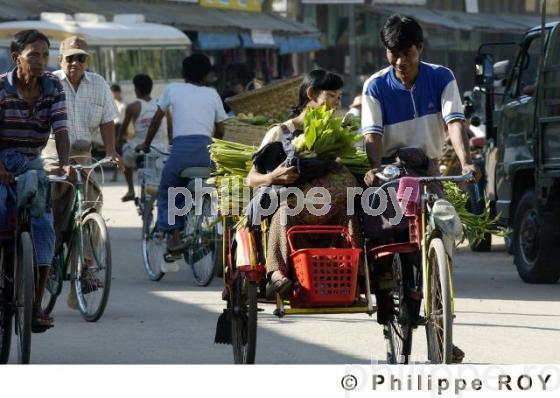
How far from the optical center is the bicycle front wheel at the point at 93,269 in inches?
434

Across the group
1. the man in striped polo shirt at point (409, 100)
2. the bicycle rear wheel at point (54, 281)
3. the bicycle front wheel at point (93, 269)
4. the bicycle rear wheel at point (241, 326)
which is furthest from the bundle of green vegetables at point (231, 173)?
the bicycle rear wheel at point (54, 281)

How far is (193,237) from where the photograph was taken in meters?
13.8

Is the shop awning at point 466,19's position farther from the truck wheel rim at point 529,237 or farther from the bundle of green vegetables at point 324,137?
the bundle of green vegetables at point 324,137

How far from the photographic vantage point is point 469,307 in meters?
12.3

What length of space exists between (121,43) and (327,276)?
86.2ft

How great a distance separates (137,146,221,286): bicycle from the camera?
44.3 feet

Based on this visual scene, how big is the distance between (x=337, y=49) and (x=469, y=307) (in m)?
44.9

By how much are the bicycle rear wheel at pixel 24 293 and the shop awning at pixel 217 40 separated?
114 ft

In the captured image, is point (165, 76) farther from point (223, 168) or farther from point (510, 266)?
point (223, 168)

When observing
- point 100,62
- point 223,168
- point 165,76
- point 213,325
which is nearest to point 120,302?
point 213,325

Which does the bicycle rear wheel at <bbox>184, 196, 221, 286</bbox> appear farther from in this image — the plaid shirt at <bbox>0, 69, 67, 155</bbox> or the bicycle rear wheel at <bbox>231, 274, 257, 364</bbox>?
the bicycle rear wheel at <bbox>231, 274, 257, 364</bbox>

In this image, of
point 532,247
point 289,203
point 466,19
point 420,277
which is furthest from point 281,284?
point 466,19

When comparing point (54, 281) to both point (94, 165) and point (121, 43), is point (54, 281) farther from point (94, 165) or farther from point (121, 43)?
point (121, 43)

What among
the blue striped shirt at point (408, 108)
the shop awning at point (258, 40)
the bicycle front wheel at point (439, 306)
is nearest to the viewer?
the bicycle front wheel at point (439, 306)
